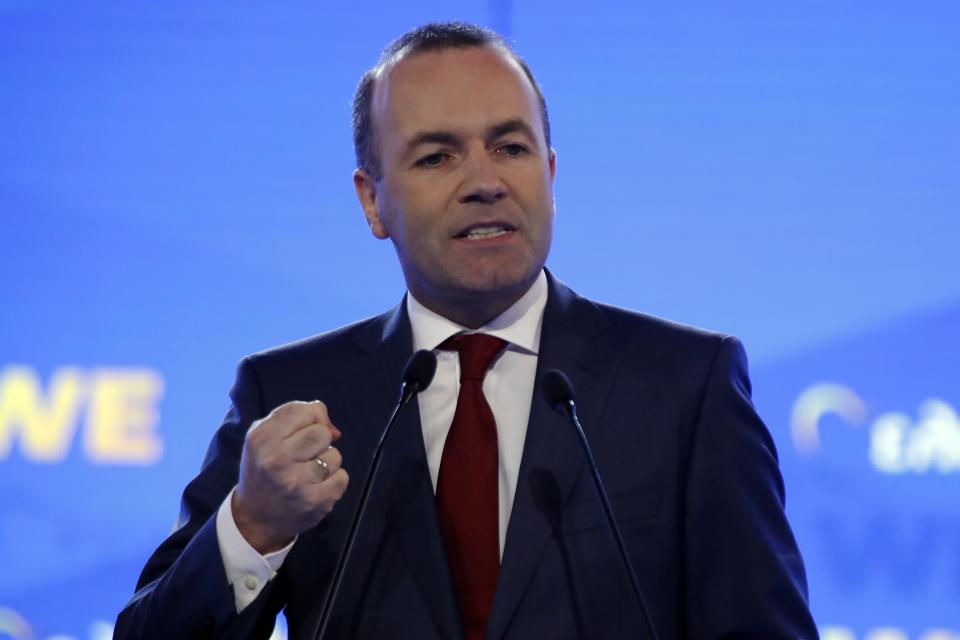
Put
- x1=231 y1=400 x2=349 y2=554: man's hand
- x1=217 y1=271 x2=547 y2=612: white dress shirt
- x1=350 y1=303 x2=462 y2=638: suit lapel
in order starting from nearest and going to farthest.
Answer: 1. x1=231 y1=400 x2=349 y2=554: man's hand
2. x1=350 y1=303 x2=462 y2=638: suit lapel
3. x1=217 y1=271 x2=547 y2=612: white dress shirt

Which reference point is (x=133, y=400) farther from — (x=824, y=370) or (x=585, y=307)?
(x=824, y=370)

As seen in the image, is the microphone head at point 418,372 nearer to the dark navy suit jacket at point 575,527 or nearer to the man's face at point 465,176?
the dark navy suit jacket at point 575,527

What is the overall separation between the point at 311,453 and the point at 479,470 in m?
0.42

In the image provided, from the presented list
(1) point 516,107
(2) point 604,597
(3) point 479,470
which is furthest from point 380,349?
(2) point 604,597

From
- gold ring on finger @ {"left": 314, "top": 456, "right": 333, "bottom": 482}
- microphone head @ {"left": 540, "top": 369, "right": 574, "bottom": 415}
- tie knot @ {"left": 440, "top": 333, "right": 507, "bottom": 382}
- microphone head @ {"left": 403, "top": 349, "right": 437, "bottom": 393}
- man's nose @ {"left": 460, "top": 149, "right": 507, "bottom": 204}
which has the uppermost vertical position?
man's nose @ {"left": 460, "top": 149, "right": 507, "bottom": 204}

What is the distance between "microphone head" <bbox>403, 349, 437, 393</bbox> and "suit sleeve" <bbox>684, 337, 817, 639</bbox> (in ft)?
1.44

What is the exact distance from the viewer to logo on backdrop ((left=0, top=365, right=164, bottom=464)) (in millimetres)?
3074

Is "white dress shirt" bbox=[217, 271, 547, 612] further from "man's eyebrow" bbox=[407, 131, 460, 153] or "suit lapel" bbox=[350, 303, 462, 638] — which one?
"man's eyebrow" bbox=[407, 131, 460, 153]

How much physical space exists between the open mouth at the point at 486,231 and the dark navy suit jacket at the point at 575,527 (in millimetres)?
180

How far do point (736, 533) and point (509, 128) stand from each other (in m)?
0.73

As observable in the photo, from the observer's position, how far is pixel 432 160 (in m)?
2.04

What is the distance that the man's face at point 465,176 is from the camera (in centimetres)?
195

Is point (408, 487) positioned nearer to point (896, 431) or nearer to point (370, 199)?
point (370, 199)

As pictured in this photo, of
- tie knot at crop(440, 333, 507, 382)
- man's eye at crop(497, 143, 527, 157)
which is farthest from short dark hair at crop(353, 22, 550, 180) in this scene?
tie knot at crop(440, 333, 507, 382)
